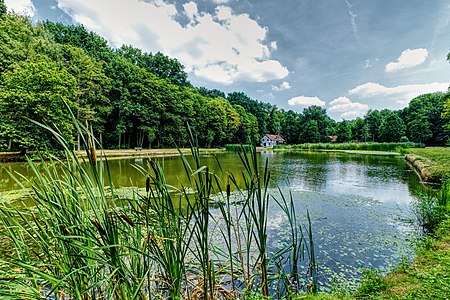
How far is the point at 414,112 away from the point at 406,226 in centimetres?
5207

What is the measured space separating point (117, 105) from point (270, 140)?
41261 millimetres

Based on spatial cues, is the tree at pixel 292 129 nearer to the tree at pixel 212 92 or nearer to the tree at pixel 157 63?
the tree at pixel 212 92

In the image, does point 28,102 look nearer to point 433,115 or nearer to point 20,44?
point 20,44

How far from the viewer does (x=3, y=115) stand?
48.9ft

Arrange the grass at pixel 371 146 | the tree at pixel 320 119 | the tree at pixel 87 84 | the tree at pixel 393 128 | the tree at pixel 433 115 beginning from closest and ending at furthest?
the tree at pixel 87 84 → the grass at pixel 371 146 → the tree at pixel 433 115 → the tree at pixel 393 128 → the tree at pixel 320 119

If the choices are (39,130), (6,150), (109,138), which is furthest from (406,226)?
(109,138)

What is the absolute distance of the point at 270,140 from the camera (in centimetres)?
6069

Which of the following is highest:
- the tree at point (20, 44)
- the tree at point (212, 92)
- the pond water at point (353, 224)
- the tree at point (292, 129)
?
the tree at point (212, 92)

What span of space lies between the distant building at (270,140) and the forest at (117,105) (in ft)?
7.04

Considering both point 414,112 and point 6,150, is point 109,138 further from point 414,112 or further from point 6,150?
point 414,112

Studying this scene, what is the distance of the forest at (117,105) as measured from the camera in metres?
15.1

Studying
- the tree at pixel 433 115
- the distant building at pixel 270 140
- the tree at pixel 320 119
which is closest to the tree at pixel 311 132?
the tree at pixel 320 119

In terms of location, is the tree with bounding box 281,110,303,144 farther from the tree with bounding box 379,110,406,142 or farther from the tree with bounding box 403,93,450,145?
the tree with bounding box 403,93,450,145

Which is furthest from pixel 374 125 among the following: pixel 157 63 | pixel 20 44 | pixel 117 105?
pixel 20 44
